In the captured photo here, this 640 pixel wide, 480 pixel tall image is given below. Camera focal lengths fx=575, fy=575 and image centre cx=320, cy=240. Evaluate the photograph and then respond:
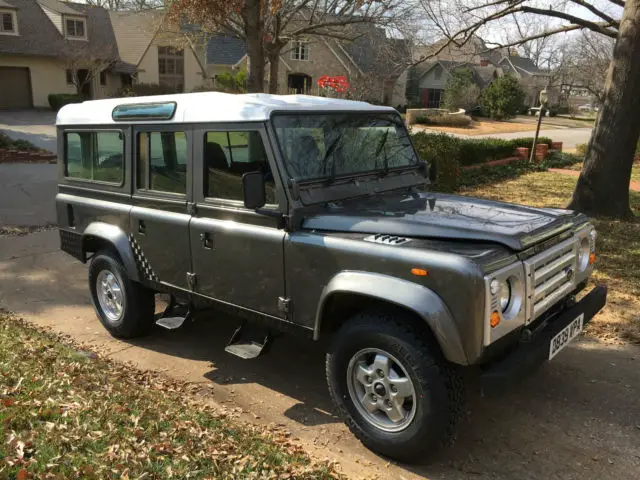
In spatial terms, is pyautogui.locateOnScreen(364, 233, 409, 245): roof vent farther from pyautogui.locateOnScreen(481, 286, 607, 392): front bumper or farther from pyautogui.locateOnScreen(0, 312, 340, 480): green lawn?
pyautogui.locateOnScreen(0, 312, 340, 480): green lawn

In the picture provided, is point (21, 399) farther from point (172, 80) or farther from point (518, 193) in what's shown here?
point (172, 80)

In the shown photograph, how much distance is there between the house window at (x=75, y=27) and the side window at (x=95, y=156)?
38.1m

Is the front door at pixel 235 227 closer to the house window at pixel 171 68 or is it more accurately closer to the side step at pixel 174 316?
the side step at pixel 174 316

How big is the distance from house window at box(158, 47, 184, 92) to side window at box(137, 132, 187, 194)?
40123 mm

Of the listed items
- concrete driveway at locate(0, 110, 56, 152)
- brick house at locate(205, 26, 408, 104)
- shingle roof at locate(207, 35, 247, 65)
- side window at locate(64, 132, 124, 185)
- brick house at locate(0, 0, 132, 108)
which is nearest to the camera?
side window at locate(64, 132, 124, 185)

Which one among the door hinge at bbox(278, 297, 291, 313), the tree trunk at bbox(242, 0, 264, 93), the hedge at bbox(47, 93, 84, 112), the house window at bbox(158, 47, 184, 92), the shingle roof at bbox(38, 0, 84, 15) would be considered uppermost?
the shingle roof at bbox(38, 0, 84, 15)

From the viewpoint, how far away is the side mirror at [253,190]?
3620 mm

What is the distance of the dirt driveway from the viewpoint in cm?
346

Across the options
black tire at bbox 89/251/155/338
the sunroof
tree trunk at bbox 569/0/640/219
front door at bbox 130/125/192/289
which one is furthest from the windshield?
tree trunk at bbox 569/0/640/219

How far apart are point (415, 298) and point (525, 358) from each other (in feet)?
2.49

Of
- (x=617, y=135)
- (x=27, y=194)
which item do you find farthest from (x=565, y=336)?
(x=27, y=194)

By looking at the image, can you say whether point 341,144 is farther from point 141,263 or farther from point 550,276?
point 141,263

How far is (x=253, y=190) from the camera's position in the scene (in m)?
3.65

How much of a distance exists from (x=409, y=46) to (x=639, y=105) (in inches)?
326
